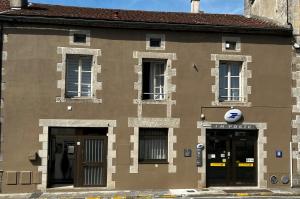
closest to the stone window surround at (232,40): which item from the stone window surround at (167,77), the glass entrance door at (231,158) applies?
the stone window surround at (167,77)

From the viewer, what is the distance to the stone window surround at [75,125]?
1530 cm

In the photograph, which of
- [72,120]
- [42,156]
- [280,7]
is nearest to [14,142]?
[42,156]

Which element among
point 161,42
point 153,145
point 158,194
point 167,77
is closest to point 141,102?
point 167,77

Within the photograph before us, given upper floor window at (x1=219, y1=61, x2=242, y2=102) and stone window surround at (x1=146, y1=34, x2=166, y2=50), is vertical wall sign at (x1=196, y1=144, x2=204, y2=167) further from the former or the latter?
stone window surround at (x1=146, y1=34, x2=166, y2=50)

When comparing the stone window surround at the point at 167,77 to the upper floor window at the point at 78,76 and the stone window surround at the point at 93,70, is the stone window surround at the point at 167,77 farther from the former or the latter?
the upper floor window at the point at 78,76

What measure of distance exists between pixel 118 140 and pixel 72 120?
1.83 m

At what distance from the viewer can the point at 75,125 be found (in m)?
15.6

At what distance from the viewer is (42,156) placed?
50.3ft

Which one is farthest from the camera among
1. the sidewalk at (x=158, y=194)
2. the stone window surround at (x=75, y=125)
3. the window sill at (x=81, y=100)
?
the window sill at (x=81, y=100)

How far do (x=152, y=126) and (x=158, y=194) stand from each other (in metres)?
2.63

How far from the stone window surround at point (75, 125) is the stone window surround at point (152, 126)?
0.70 m

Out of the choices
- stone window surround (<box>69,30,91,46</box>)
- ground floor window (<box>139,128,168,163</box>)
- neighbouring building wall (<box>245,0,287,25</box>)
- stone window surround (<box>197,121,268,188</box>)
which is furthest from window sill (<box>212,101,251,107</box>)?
stone window surround (<box>69,30,91,46</box>)

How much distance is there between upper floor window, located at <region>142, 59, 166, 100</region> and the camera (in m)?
16.5

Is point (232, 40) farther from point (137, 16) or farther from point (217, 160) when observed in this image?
point (217, 160)
